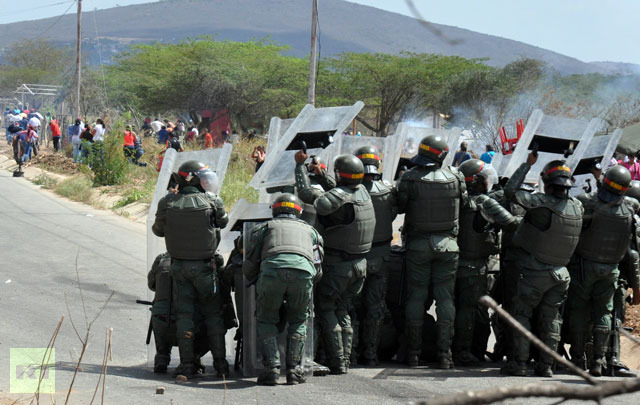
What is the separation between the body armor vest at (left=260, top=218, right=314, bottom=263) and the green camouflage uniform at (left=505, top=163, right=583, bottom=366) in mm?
1929

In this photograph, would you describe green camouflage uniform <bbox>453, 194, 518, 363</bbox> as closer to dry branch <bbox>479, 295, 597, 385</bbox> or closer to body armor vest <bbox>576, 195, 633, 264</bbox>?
body armor vest <bbox>576, 195, 633, 264</bbox>

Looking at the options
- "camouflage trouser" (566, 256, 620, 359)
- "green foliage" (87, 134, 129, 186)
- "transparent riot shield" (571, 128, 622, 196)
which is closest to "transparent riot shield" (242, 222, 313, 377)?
"camouflage trouser" (566, 256, 620, 359)

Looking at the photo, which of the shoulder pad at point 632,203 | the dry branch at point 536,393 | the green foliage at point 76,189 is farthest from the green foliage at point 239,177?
the dry branch at point 536,393

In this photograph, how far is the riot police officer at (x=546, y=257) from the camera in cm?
724

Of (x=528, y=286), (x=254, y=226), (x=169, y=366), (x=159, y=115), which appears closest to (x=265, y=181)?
(x=254, y=226)

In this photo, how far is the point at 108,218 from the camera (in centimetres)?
1719

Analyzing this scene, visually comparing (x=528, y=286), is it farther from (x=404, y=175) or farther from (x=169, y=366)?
(x=169, y=366)

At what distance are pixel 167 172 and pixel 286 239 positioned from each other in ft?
4.98

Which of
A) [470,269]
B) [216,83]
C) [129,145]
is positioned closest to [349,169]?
[470,269]

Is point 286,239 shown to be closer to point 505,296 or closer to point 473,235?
point 473,235

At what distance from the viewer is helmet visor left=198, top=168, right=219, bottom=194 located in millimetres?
7098

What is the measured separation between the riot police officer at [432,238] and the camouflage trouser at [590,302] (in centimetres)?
108

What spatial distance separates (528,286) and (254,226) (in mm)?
2363

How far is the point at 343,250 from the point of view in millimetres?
7395
